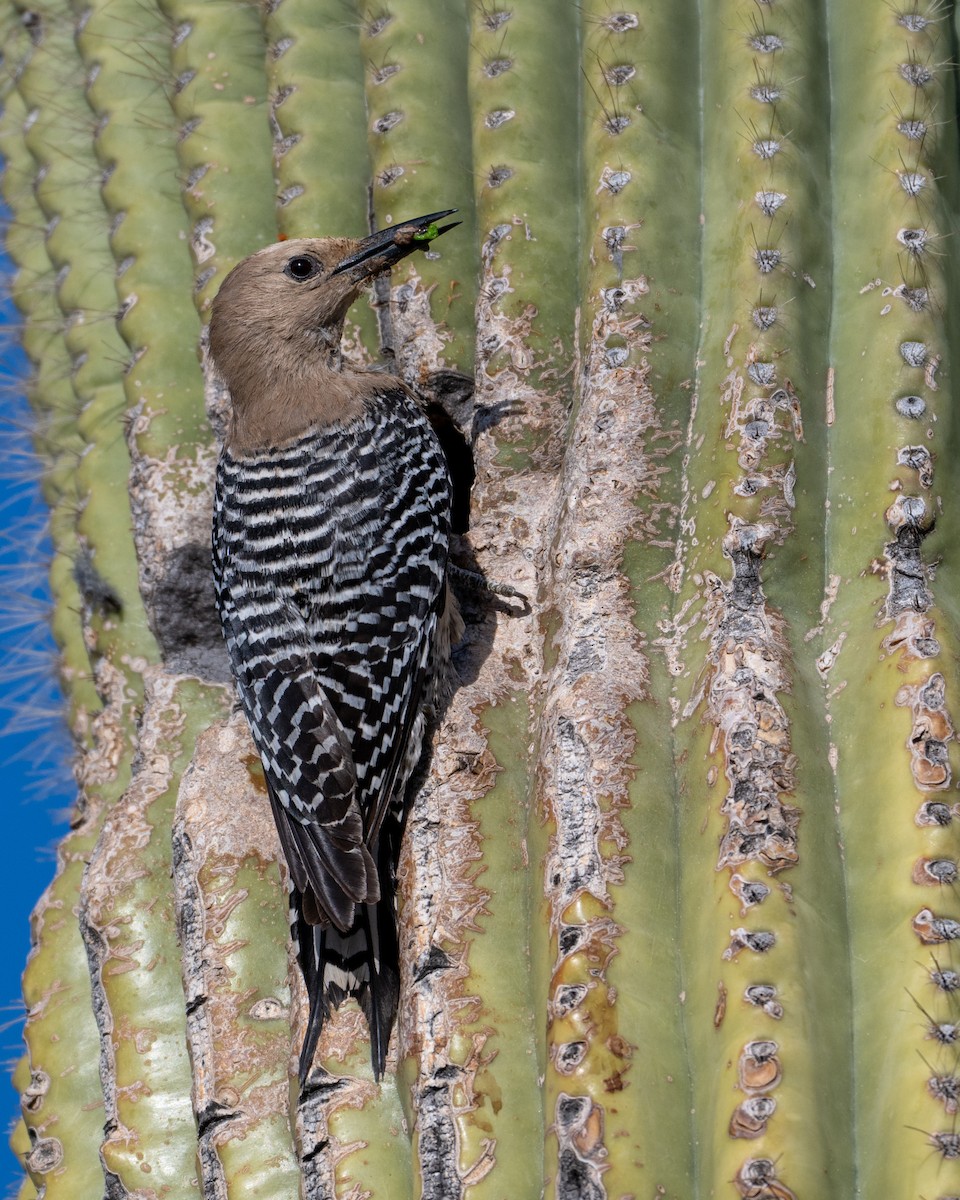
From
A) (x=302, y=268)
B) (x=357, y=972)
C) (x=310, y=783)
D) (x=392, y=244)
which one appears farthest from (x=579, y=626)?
(x=302, y=268)

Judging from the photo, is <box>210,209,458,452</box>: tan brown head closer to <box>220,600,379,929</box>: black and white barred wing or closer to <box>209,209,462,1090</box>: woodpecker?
<box>209,209,462,1090</box>: woodpecker

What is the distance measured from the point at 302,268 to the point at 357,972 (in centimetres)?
169

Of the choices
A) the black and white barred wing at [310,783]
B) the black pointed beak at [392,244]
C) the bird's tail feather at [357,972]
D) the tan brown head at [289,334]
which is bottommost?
the bird's tail feather at [357,972]

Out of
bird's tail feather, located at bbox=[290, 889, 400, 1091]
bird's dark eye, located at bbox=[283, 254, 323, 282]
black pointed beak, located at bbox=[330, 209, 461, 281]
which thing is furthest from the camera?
bird's dark eye, located at bbox=[283, 254, 323, 282]

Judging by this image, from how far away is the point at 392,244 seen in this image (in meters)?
3.22

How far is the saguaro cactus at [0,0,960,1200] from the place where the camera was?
2.16 meters

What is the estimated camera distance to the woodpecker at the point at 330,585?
9.17 feet

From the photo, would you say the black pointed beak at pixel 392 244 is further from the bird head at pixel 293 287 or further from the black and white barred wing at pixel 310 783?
the black and white barred wing at pixel 310 783

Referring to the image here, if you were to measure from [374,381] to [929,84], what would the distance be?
1.44m

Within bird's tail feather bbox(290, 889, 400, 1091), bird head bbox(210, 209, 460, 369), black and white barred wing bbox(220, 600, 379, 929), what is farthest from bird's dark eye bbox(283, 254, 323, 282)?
bird's tail feather bbox(290, 889, 400, 1091)

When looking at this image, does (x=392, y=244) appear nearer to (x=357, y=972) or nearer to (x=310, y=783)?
(x=310, y=783)

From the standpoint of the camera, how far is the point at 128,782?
3541 mm

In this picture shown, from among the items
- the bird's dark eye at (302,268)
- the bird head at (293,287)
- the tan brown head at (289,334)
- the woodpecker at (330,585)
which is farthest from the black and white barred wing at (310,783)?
the bird's dark eye at (302,268)

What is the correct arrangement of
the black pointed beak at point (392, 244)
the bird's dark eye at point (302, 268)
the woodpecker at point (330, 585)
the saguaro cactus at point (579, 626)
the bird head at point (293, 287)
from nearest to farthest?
the saguaro cactus at point (579, 626), the woodpecker at point (330, 585), the black pointed beak at point (392, 244), the bird head at point (293, 287), the bird's dark eye at point (302, 268)
